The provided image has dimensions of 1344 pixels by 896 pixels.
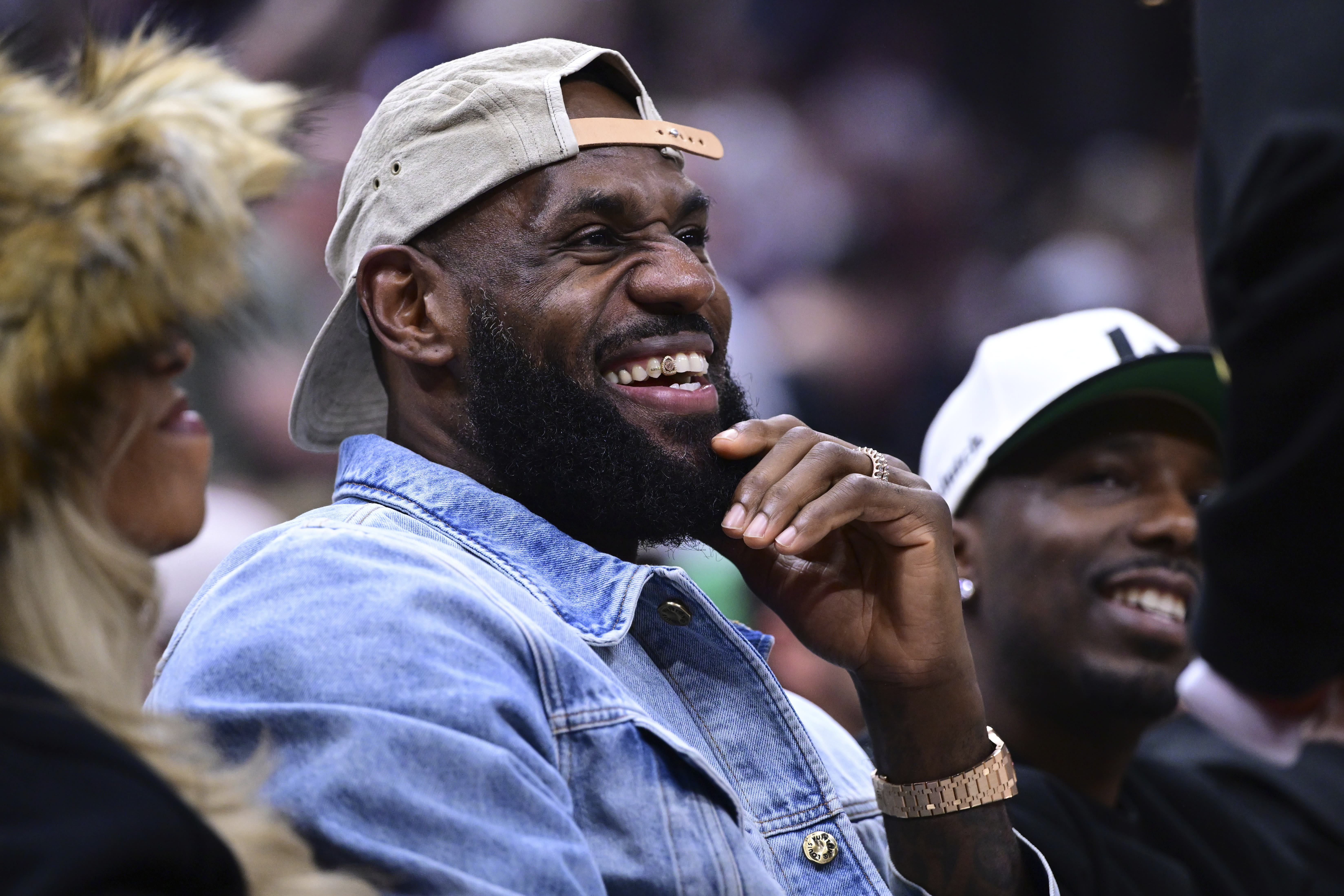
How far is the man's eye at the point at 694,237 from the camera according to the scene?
2.40 meters

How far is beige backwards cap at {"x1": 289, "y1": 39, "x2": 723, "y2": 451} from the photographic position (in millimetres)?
2207

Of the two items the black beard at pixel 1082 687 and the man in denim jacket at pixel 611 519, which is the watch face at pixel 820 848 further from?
the black beard at pixel 1082 687

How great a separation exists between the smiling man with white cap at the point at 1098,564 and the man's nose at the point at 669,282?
3.53 feet

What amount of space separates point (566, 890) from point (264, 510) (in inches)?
130

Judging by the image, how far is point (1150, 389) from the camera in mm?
3049

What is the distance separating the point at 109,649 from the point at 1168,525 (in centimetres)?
239

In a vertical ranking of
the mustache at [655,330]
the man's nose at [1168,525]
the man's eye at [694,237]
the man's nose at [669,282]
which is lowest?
the man's nose at [1168,525]

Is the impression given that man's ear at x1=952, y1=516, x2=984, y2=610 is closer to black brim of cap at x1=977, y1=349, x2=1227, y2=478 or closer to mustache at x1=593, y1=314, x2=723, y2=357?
black brim of cap at x1=977, y1=349, x2=1227, y2=478

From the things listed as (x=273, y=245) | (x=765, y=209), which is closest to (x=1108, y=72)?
(x=765, y=209)

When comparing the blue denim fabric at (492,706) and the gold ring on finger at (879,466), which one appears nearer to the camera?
the blue denim fabric at (492,706)

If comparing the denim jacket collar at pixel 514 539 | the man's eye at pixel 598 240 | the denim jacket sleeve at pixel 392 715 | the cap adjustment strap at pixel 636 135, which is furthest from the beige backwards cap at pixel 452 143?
the denim jacket sleeve at pixel 392 715

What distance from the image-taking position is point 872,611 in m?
2.23

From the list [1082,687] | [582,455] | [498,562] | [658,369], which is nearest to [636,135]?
[658,369]

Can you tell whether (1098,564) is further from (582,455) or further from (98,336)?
(98,336)
